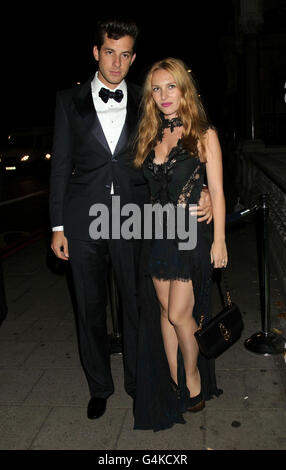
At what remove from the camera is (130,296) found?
3.07 meters

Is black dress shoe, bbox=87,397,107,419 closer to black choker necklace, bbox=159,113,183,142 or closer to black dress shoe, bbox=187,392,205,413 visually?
black dress shoe, bbox=187,392,205,413

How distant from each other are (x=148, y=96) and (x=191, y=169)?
1.83 feet

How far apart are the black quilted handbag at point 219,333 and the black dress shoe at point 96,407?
34.2 inches

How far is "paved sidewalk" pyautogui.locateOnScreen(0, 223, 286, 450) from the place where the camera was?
279cm

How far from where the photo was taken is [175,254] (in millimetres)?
2768

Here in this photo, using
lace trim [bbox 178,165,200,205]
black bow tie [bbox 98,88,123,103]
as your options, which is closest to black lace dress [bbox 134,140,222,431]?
lace trim [bbox 178,165,200,205]

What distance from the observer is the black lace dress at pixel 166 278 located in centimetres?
266

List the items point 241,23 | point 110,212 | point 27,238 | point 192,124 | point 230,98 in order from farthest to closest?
point 230,98 < point 241,23 < point 27,238 < point 110,212 < point 192,124

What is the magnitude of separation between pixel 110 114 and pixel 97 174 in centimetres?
40

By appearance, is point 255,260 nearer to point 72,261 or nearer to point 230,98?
point 72,261

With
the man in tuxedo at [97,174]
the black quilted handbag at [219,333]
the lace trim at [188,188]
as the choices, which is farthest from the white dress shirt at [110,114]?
the black quilted handbag at [219,333]

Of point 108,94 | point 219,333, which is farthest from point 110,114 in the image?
point 219,333

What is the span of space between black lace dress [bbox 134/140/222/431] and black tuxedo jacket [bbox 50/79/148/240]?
0.18 m
